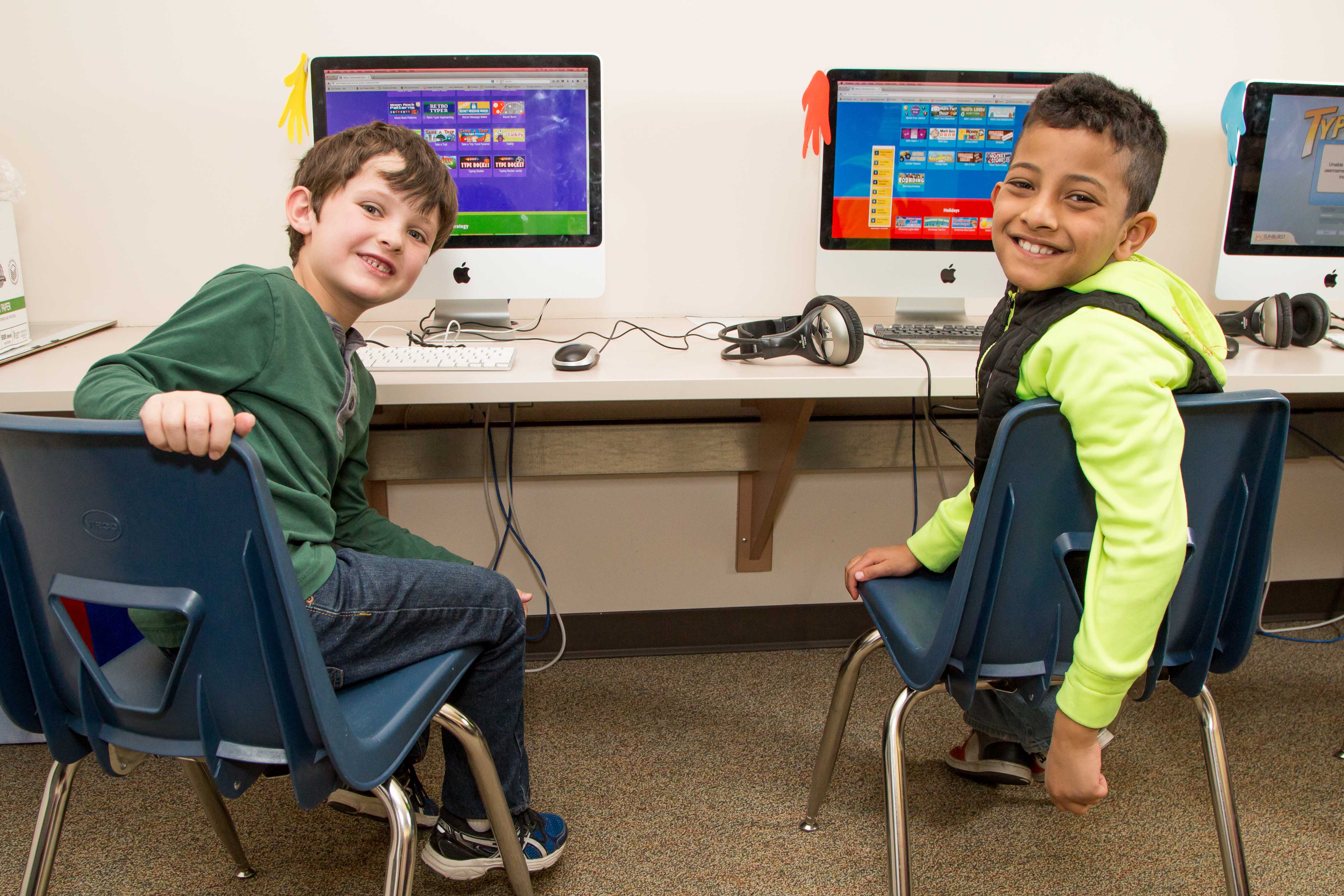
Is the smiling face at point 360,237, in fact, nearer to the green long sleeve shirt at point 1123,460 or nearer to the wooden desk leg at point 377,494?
the wooden desk leg at point 377,494

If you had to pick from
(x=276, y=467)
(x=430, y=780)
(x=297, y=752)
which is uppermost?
(x=276, y=467)

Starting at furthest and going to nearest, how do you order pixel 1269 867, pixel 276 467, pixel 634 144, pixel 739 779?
pixel 634 144 < pixel 739 779 < pixel 1269 867 < pixel 276 467

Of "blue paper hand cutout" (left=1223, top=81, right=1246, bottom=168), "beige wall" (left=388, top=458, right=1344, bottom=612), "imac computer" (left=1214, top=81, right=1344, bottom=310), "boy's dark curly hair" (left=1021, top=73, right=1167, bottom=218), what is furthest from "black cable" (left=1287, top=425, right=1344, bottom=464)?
"boy's dark curly hair" (left=1021, top=73, right=1167, bottom=218)

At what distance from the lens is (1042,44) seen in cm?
179

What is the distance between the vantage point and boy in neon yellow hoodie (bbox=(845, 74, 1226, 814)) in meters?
0.78

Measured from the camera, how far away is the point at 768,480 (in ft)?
5.73

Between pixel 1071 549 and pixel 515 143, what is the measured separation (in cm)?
116

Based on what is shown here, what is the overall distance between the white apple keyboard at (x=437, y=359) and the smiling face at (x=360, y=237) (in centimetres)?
15

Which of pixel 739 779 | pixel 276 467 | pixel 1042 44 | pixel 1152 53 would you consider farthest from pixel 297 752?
pixel 1152 53

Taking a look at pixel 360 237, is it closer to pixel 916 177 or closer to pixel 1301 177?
pixel 916 177

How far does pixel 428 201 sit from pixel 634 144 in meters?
0.70

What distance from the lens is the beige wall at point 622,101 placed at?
64.7 inches

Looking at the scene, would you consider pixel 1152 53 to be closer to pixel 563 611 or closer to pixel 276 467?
pixel 563 611

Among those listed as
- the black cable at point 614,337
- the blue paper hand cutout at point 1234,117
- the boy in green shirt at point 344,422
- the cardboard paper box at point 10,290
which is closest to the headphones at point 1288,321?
the blue paper hand cutout at point 1234,117
